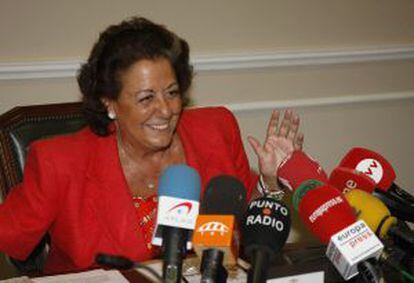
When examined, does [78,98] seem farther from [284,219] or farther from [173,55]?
[284,219]

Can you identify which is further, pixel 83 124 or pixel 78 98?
pixel 78 98

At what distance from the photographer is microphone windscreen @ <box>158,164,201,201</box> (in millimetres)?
1289

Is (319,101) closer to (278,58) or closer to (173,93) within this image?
(278,58)

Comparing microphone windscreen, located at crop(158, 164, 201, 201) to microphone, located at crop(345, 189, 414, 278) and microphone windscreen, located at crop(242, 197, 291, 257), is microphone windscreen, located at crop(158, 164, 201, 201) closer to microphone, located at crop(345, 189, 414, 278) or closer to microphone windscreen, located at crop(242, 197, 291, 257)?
microphone windscreen, located at crop(242, 197, 291, 257)

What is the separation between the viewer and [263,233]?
3.91 feet

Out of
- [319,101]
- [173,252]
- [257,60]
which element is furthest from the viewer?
[319,101]

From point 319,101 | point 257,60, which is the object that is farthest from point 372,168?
point 319,101

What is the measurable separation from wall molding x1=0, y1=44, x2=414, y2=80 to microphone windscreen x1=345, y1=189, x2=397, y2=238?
1535mm

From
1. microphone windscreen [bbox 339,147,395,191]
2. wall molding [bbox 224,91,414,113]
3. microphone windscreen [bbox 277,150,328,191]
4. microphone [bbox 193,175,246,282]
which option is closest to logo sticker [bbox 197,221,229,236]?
microphone [bbox 193,175,246,282]

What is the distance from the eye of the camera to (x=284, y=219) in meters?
1.27

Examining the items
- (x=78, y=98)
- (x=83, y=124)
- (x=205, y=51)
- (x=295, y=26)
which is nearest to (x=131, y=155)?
(x=83, y=124)

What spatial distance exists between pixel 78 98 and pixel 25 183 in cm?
80

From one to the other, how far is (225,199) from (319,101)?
1890 mm

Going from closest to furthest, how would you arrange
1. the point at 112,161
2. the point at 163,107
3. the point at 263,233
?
the point at 263,233
the point at 163,107
the point at 112,161
